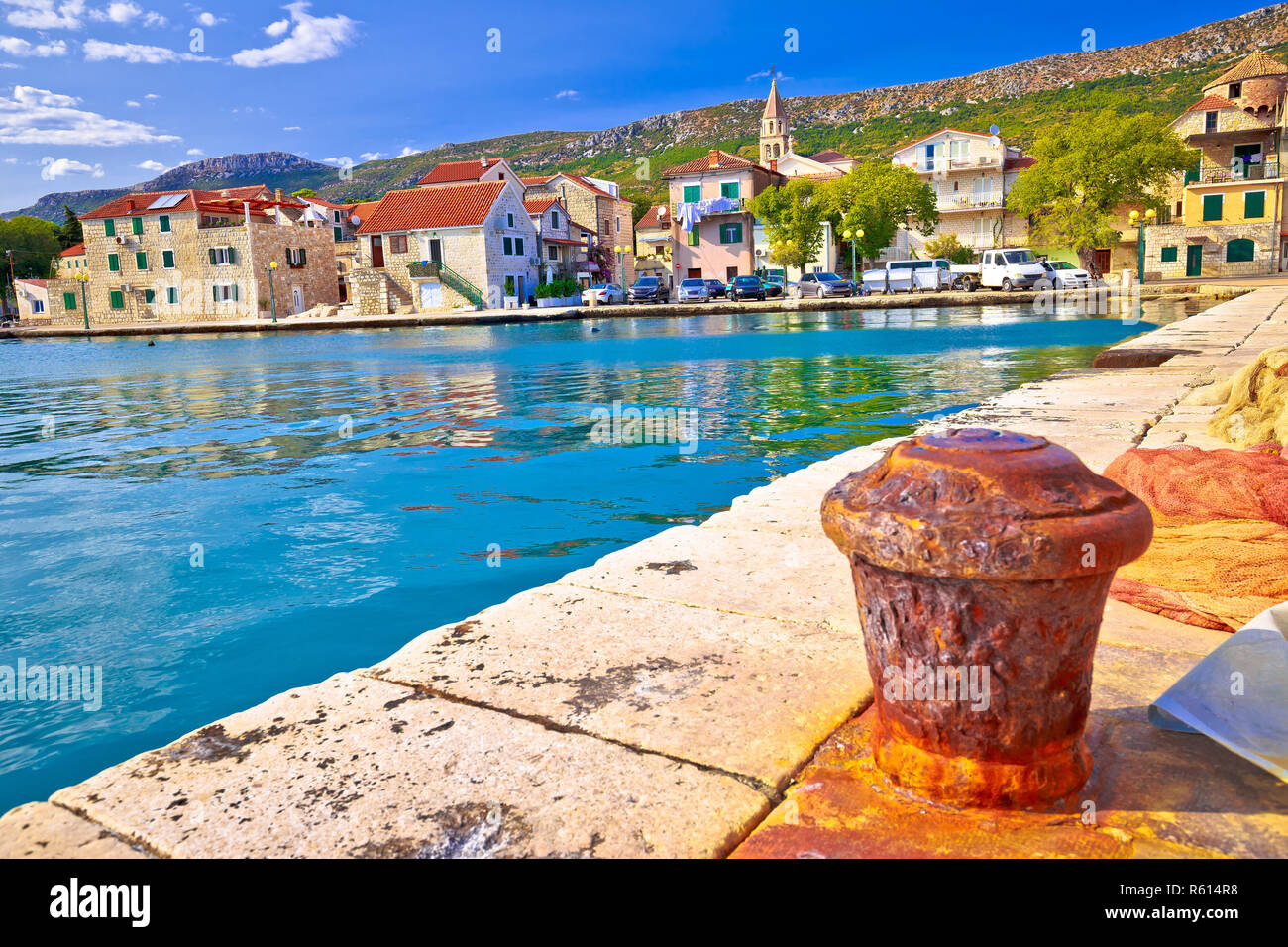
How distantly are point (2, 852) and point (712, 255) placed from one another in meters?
55.9

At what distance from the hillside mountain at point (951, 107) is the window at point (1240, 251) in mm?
38511

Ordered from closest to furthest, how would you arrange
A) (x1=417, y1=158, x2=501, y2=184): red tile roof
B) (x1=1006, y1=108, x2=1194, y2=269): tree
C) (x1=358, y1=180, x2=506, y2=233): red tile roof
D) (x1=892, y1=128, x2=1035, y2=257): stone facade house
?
(x1=1006, y1=108, x2=1194, y2=269): tree < (x1=358, y1=180, x2=506, y2=233): red tile roof < (x1=892, y1=128, x2=1035, y2=257): stone facade house < (x1=417, y1=158, x2=501, y2=184): red tile roof

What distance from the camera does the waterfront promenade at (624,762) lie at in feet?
6.15

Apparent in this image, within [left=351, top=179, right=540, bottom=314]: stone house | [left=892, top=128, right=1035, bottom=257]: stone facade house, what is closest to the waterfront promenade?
[left=351, top=179, right=540, bottom=314]: stone house

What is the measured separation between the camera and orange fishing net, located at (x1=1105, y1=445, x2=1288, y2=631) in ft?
10.5

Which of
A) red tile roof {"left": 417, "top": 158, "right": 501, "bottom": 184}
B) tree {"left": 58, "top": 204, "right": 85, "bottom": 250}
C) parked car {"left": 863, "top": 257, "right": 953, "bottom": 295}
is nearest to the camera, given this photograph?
parked car {"left": 863, "top": 257, "right": 953, "bottom": 295}

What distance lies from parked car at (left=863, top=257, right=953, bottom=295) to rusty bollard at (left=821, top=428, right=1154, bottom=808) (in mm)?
38077

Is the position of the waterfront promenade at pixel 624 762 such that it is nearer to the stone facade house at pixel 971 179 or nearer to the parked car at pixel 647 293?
the parked car at pixel 647 293

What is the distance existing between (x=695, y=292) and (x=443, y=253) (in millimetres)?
15264

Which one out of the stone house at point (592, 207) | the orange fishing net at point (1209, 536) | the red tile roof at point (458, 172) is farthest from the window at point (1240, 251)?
the orange fishing net at point (1209, 536)

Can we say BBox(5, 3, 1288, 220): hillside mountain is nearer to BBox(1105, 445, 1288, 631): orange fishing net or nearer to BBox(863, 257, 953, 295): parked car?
BBox(863, 257, 953, 295): parked car

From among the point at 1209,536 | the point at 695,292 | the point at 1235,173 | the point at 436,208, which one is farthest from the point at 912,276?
the point at 1209,536

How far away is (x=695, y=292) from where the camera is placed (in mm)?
43375

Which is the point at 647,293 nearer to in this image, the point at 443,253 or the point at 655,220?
the point at 443,253
